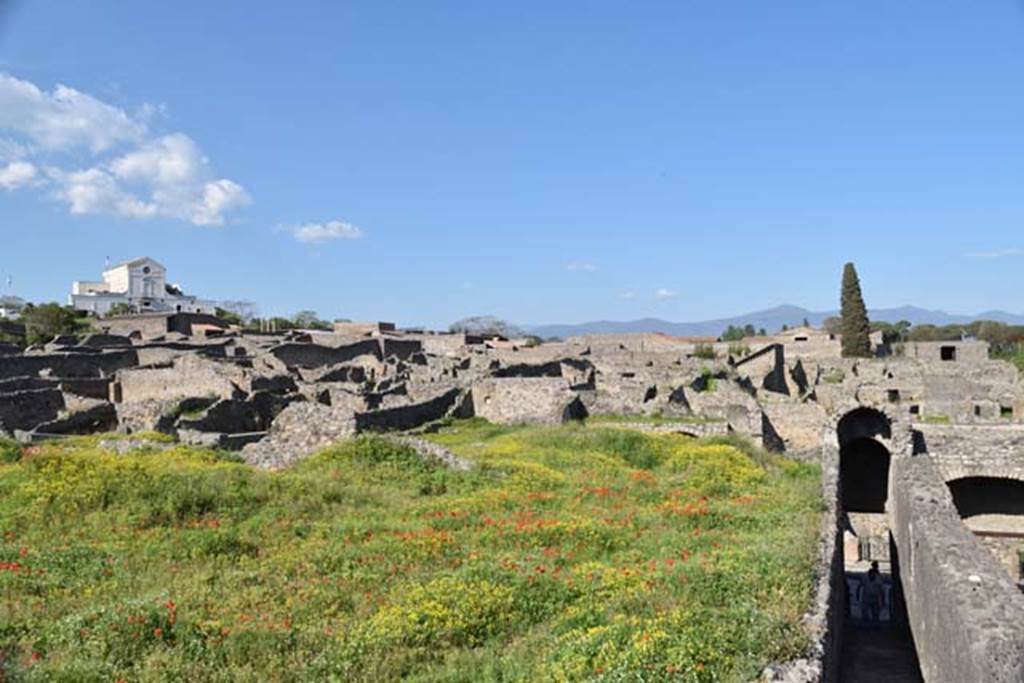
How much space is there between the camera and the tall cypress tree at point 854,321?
198 feet

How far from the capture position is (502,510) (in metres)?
13.9

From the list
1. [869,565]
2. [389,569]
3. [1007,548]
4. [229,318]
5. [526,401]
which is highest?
[229,318]

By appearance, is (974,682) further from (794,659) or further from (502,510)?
(502,510)

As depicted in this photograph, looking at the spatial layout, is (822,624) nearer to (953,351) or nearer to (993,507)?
(993,507)

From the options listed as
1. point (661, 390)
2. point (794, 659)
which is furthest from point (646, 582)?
point (661, 390)

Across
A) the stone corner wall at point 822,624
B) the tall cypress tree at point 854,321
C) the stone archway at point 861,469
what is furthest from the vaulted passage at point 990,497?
the tall cypress tree at point 854,321

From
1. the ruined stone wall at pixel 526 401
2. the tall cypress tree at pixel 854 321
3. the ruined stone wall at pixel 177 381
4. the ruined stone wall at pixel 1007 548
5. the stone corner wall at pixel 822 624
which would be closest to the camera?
the stone corner wall at pixel 822 624

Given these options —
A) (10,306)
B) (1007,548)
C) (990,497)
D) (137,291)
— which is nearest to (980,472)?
(990,497)

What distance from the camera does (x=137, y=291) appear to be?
94875mm

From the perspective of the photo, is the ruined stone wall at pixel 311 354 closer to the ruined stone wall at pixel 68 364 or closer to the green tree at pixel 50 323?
the ruined stone wall at pixel 68 364

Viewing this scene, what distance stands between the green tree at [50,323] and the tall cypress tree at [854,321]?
170ft

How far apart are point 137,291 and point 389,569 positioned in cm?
9452

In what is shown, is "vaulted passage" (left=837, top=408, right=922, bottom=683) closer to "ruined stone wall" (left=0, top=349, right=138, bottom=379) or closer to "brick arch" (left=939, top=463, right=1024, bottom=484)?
"brick arch" (left=939, top=463, right=1024, bottom=484)

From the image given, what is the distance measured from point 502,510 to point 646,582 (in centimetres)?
447
